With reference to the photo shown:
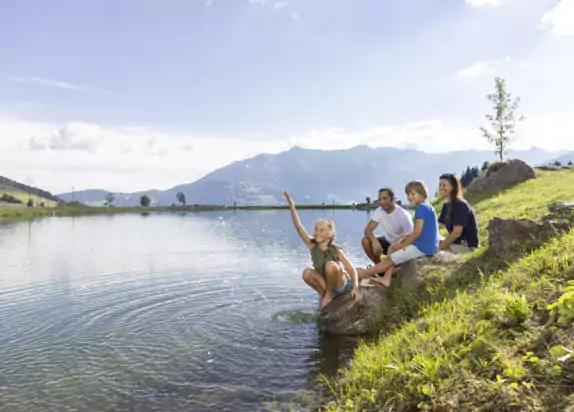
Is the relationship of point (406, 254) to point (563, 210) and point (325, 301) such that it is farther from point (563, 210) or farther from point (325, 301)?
point (563, 210)

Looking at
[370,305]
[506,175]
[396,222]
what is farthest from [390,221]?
[506,175]

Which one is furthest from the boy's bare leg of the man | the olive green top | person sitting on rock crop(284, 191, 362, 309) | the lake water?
the lake water

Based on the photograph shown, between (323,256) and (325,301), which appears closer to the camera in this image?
(323,256)

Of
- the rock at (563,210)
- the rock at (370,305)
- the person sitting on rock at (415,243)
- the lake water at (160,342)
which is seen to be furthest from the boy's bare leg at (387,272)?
the rock at (563,210)

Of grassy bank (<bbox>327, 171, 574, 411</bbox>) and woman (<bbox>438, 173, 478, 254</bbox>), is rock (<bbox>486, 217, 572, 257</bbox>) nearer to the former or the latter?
grassy bank (<bbox>327, 171, 574, 411</bbox>)

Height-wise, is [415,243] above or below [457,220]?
below

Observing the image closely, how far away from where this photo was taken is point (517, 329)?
645cm

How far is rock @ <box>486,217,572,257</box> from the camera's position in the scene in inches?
390

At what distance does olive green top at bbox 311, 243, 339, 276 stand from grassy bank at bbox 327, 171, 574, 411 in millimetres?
3026

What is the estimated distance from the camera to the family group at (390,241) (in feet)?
39.0

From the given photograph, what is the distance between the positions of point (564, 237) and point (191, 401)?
8380mm

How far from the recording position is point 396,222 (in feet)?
43.2

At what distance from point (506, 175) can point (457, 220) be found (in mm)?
26641

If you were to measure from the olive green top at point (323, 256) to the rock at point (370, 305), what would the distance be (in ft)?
3.51
